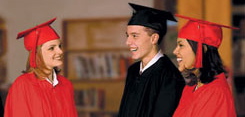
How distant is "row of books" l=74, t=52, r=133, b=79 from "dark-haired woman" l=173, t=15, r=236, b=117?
3.53 metres

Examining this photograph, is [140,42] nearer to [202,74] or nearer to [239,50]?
[202,74]

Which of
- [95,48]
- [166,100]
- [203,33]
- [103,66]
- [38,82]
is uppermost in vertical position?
[203,33]

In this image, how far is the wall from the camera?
6578mm

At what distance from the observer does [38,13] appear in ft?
22.2

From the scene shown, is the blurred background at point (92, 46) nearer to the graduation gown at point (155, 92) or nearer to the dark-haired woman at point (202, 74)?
the graduation gown at point (155, 92)

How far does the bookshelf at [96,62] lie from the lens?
21.2 ft

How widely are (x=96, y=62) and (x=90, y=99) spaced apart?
443mm

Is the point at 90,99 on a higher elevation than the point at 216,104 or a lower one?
lower

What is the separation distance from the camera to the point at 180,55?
2.89 meters

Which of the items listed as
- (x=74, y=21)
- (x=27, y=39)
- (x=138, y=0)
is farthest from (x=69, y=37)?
(x=27, y=39)

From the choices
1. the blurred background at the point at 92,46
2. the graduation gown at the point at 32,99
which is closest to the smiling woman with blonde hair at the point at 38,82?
the graduation gown at the point at 32,99

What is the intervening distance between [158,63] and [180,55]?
20cm

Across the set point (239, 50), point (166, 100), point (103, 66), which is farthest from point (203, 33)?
point (103, 66)

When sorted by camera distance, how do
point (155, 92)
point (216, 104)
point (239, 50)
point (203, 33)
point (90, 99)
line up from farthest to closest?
1. point (90, 99)
2. point (239, 50)
3. point (155, 92)
4. point (203, 33)
5. point (216, 104)
